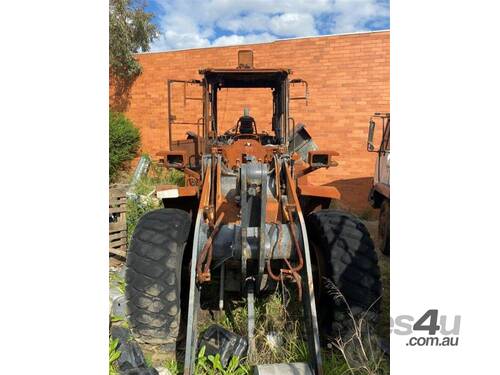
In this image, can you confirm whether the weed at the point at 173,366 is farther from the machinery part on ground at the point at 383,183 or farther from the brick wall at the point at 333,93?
the brick wall at the point at 333,93

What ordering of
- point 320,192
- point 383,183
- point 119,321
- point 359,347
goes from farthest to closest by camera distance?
point 383,183
point 320,192
point 119,321
point 359,347

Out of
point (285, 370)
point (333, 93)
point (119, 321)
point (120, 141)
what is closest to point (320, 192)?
point (285, 370)

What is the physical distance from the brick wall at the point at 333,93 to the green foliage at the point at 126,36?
1.77 metres

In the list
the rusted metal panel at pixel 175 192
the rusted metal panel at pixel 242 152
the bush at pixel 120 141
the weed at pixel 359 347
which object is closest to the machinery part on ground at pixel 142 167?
the bush at pixel 120 141

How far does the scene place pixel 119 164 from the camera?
11391mm

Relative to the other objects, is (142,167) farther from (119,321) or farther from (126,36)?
(119,321)

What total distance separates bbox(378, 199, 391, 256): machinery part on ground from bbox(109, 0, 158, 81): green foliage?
27.1 feet

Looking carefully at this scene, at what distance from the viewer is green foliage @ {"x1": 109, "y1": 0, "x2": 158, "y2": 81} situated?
36.5ft

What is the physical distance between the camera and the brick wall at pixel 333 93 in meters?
9.23

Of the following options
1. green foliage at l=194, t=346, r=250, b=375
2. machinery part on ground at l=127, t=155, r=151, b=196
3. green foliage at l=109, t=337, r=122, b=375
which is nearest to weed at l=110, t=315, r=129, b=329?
green foliage at l=109, t=337, r=122, b=375

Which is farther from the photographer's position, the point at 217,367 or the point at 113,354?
the point at 217,367

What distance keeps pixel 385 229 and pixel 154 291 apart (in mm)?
4616

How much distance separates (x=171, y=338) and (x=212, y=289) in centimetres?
114

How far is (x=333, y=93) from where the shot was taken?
9586 millimetres
